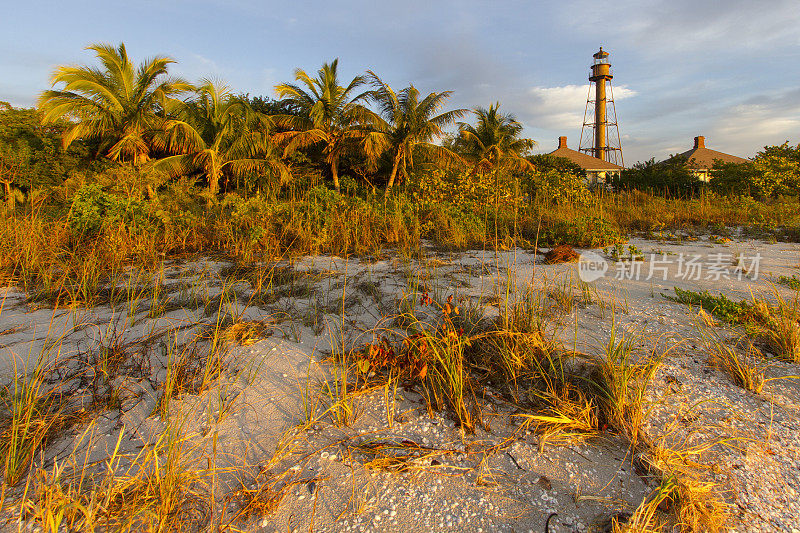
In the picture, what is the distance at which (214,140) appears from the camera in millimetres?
13984

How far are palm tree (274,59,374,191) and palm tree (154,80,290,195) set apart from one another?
1.40 metres

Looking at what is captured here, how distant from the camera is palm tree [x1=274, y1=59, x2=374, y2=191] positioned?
51.7 ft

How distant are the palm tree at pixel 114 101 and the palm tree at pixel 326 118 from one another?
4011mm

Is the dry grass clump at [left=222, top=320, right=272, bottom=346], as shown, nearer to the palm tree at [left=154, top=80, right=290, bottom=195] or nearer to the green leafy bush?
the green leafy bush

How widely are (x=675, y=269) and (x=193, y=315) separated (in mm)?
5069

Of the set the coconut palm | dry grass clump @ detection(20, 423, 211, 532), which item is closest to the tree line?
the coconut palm

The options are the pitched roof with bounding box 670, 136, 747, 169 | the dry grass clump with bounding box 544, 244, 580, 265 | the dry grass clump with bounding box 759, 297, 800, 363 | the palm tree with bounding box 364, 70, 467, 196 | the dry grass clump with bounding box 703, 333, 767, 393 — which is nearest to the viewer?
the dry grass clump with bounding box 703, 333, 767, 393

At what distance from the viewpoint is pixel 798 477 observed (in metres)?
1.56

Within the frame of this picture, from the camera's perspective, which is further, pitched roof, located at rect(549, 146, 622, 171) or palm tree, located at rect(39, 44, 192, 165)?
pitched roof, located at rect(549, 146, 622, 171)

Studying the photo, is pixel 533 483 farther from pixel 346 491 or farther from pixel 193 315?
pixel 193 315

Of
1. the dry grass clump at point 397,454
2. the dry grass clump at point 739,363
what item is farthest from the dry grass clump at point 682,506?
the dry grass clump at point 739,363

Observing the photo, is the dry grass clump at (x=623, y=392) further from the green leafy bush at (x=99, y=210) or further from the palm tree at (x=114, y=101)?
the palm tree at (x=114, y=101)

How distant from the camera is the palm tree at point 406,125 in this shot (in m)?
16.0

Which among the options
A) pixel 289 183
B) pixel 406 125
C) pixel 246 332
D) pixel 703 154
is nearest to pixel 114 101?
pixel 289 183
